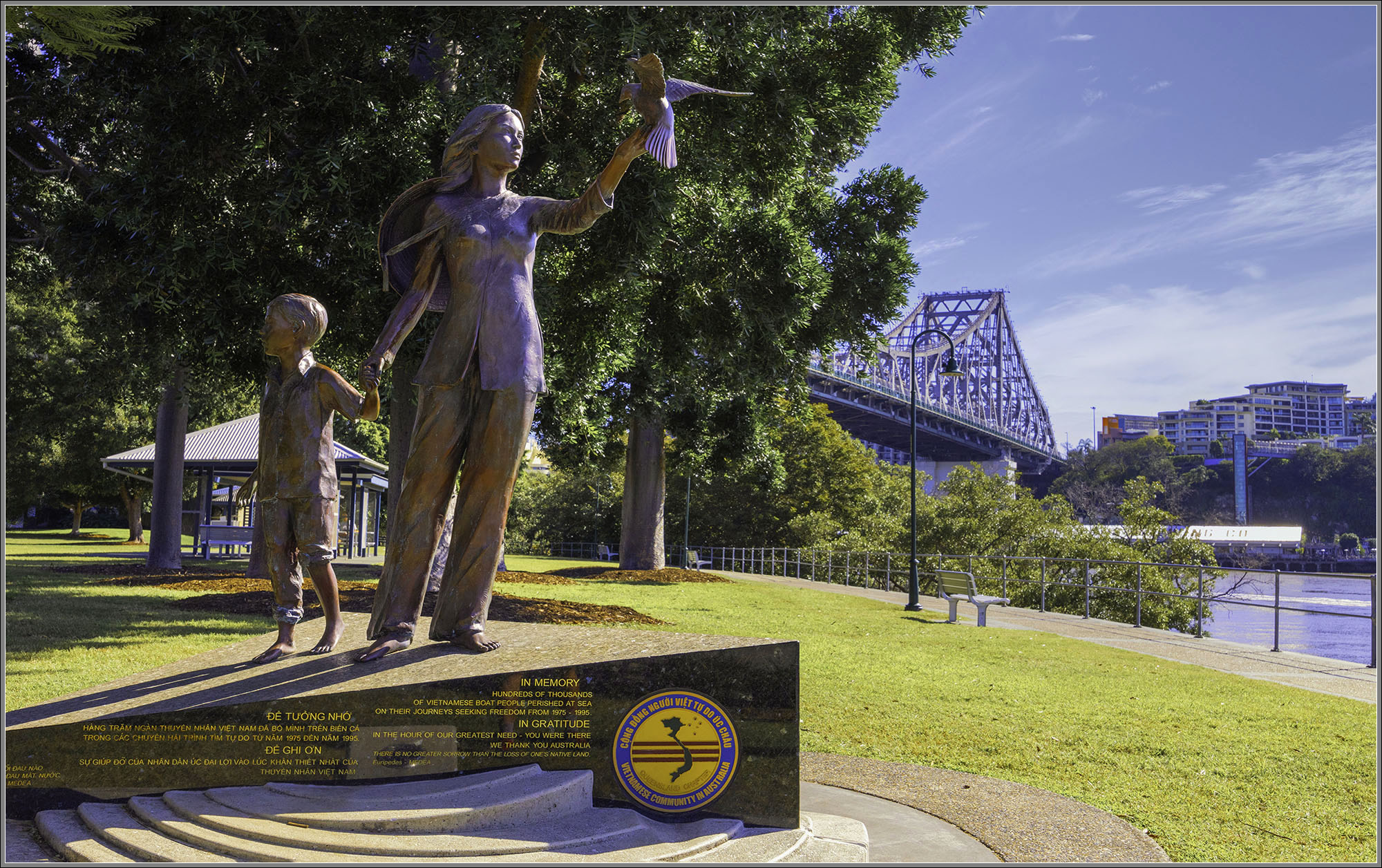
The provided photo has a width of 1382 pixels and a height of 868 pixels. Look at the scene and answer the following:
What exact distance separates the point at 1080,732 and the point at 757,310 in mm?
6442

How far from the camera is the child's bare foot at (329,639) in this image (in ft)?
17.0

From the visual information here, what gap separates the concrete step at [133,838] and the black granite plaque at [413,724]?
0.14 meters

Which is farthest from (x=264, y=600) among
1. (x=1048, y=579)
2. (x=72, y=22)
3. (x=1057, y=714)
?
(x=1048, y=579)

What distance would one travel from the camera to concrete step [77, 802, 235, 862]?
12.2 ft

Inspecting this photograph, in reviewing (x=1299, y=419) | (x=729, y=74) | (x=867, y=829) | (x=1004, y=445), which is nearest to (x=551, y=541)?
(x=1004, y=445)

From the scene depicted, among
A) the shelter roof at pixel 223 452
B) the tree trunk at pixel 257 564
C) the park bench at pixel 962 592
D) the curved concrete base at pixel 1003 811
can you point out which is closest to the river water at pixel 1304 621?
the park bench at pixel 962 592

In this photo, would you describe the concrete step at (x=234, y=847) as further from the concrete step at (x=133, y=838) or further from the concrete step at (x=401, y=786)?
the concrete step at (x=401, y=786)

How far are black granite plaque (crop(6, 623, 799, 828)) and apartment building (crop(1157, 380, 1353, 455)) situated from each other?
11021 cm

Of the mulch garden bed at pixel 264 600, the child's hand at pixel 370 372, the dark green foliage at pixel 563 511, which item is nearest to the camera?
the child's hand at pixel 370 372

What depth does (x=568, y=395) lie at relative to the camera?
13.1 meters

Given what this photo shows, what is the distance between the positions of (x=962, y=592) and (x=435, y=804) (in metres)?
13.7

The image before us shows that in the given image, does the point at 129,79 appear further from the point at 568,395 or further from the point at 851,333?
the point at 851,333

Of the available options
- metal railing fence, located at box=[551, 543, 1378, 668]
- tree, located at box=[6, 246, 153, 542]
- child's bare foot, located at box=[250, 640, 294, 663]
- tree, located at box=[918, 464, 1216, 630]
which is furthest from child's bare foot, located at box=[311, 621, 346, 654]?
tree, located at box=[6, 246, 153, 542]

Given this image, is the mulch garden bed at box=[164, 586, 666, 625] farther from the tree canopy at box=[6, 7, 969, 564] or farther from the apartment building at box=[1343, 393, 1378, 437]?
the apartment building at box=[1343, 393, 1378, 437]
